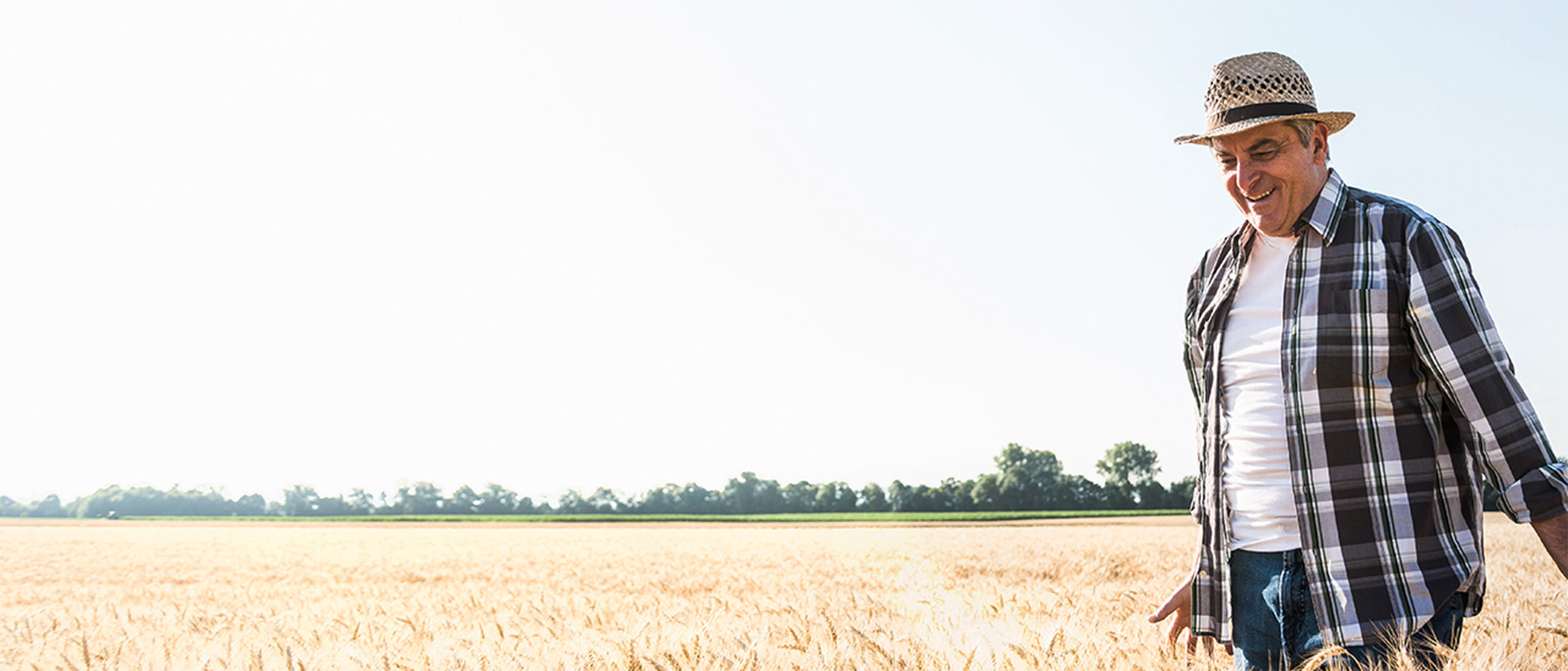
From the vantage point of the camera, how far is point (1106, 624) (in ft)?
11.8

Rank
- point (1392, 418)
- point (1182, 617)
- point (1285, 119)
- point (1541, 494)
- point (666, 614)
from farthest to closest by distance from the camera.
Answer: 1. point (666, 614)
2. point (1182, 617)
3. point (1285, 119)
4. point (1392, 418)
5. point (1541, 494)

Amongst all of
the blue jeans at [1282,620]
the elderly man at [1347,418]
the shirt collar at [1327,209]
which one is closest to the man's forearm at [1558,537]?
the elderly man at [1347,418]

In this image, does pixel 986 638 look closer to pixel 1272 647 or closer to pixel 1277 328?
pixel 1272 647

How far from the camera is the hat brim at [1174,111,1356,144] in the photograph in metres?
1.85

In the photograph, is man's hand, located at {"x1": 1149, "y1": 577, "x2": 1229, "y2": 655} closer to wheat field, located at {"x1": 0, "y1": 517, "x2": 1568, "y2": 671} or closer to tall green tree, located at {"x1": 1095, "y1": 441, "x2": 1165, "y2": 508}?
wheat field, located at {"x1": 0, "y1": 517, "x2": 1568, "y2": 671}

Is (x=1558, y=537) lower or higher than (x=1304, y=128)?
lower

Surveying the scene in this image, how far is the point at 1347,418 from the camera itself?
1.76 m

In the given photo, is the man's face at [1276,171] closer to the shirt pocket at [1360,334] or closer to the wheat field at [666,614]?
the shirt pocket at [1360,334]

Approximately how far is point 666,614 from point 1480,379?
362cm

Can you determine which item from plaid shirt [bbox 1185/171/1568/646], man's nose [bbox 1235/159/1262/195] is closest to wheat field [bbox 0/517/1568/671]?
plaid shirt [bbox 1185/171/1568/646]

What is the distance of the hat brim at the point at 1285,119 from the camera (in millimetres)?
1854

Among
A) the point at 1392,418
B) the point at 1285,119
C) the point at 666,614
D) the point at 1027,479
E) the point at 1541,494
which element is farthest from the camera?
the point at 1027,479

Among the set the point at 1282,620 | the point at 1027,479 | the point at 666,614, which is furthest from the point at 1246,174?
the point at 1027,479

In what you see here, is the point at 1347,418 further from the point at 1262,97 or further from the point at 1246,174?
the point at 1262,97
